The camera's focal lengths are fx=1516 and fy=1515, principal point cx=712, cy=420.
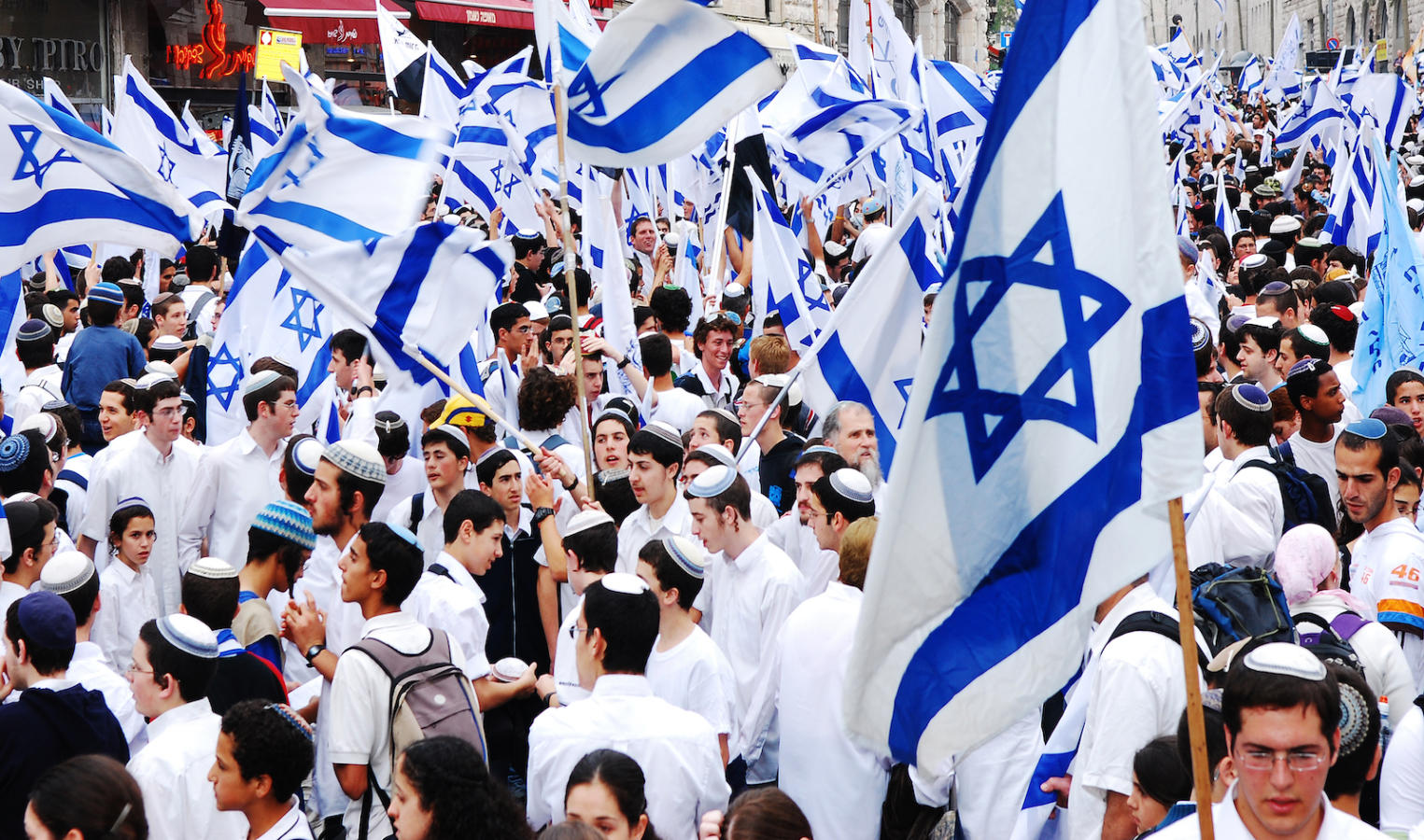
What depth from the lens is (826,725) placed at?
4.68 m

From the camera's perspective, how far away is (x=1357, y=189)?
42.0ft

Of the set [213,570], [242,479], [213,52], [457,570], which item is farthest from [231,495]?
[213,52]

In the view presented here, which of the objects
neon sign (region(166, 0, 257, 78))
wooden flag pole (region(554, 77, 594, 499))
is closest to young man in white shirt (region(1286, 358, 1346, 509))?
wooden flag pole (region(554, 77, 594, 499))

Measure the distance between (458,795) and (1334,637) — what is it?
2485 millimetres

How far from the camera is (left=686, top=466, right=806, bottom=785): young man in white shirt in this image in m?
5.22

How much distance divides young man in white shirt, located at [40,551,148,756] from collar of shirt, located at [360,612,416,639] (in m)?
0.70

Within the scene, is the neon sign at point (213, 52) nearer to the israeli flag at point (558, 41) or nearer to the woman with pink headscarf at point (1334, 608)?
the israeli flag at point (558, 41)

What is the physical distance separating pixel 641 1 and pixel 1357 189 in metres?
7.81

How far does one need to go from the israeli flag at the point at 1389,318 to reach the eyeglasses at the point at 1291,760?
5.41 metres

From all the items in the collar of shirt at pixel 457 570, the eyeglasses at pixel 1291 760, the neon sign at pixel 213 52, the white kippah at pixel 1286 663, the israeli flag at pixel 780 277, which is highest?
the neon sign at pixel 213 52

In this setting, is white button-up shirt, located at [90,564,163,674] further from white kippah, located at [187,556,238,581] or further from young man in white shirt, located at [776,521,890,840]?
young man in white shirt, located at [776,521,890,840]

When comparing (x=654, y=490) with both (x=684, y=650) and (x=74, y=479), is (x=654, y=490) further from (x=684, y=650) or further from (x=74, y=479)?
(x=74, y=479)

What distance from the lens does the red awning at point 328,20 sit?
31172 millimetres

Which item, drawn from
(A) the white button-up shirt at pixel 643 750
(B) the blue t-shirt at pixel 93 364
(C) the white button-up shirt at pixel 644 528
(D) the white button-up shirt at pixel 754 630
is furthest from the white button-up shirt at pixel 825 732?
(B) the blue t-shirt at pixel 93 364
